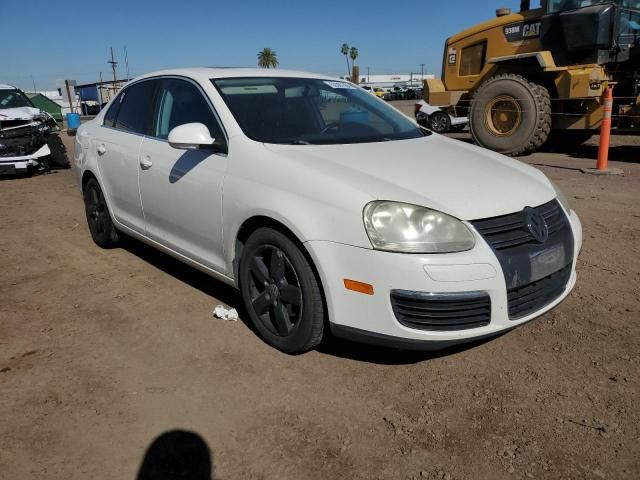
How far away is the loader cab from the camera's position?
8.70 meters

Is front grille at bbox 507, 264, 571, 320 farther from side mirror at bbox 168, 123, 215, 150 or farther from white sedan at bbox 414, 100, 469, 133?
white sedan at bbox 414, 100, 469, 133

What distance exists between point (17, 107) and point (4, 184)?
2288 millimetres

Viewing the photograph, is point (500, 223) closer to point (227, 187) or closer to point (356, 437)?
point (356, 437)

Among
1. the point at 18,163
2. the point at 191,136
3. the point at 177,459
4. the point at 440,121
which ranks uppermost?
the point at 191,136

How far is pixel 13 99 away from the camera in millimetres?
11359

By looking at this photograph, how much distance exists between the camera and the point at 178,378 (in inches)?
112

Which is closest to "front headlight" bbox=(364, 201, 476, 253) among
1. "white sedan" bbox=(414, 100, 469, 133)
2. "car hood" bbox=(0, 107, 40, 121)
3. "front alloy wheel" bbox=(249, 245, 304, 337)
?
"front alloy wheel" bbox=(249, 245, 304, 337)

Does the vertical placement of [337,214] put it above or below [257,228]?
above

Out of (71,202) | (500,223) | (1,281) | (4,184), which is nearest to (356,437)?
(500,223)

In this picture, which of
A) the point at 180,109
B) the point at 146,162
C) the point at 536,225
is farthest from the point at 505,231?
the point at 146,162

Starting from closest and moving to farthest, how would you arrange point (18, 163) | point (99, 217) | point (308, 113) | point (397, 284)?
point (397, 284) → point (308, 113) → point (99, 217) → point (18, 163)

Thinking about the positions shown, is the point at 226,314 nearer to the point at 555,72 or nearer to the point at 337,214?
the point at 337,214

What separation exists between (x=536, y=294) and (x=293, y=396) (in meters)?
1.32

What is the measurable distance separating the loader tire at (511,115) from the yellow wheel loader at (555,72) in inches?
0.6
